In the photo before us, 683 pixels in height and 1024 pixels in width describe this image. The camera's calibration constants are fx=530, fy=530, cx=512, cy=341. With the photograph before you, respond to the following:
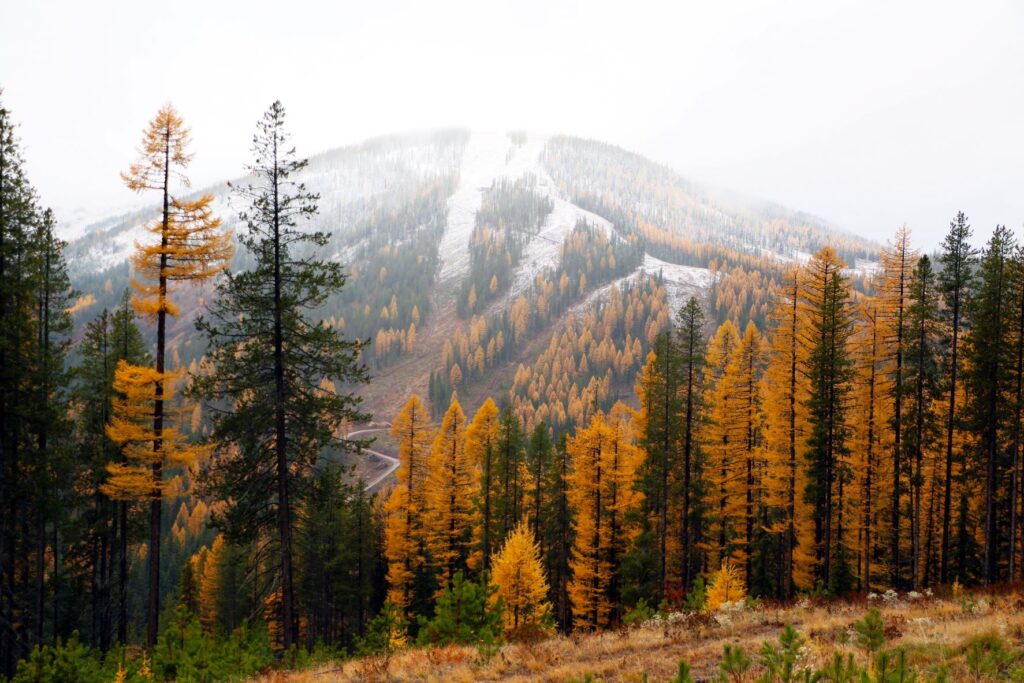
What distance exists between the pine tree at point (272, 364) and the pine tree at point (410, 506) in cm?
1597

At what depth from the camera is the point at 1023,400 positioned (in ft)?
63.0

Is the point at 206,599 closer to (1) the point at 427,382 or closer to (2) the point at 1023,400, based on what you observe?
(2) the point at 1023,400

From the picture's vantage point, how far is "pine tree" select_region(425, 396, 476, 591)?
3234 centimetres

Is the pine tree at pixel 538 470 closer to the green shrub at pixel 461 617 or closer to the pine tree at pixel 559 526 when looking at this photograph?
the pine tree at pixel 559 526

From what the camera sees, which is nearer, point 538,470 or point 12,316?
point 12,316

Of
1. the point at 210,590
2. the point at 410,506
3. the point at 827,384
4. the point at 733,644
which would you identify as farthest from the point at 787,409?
the point at 210,590

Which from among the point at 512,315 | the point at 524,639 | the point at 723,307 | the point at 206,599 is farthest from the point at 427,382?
the point at 524,639

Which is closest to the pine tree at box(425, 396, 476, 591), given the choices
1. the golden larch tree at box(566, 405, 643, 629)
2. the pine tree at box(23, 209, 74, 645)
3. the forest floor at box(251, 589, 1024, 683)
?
the golden larch tree at box(566, 405, 643, 629)

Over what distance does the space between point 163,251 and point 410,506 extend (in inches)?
880

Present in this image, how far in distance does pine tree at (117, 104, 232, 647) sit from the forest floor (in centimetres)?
886

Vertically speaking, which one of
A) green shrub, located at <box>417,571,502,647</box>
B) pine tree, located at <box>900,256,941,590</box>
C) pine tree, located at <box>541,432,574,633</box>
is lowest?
pine tree, located at <box>541,432,574,633</box>

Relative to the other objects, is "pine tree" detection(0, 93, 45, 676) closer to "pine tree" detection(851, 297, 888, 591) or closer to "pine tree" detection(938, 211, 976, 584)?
"pine tree" detection(851, 297, 888, 591)

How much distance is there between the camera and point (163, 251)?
50.0 ft

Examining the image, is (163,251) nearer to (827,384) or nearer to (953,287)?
(827,384)
